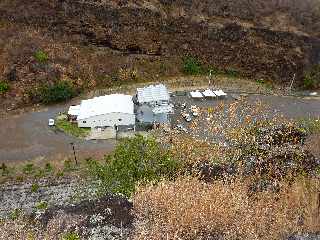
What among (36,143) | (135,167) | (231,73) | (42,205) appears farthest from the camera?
(231,73)

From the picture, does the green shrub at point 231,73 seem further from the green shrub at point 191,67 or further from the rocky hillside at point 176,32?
the green shrub at point 191,67

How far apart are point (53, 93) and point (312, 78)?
65.2ft

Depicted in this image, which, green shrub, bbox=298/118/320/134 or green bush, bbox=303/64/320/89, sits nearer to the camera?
green shrub, bbox=298/118/320/134

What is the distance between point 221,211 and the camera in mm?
21328

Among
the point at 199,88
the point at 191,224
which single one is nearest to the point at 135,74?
the point at 199,88

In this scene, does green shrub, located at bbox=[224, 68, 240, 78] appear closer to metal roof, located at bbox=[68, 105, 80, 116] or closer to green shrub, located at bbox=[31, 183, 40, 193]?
metal roof, located at bbox=[68, 105, 80, 116]

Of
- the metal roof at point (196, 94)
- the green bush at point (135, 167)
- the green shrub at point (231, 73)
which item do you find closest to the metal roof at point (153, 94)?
the metal roof at point (196, 94)

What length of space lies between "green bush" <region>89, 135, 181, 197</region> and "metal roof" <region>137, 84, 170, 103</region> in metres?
A: 8.86

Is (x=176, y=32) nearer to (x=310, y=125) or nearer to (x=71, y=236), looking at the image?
(x=310, y=125)

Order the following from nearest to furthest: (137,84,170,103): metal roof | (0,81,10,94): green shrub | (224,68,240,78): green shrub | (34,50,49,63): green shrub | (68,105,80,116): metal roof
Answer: (137,84,170,103): metal roof
(68,105,80,116): metal roof
(0,81,10,94): green shrub
(34,50,49,63): green shrub
(224,68,240,78): green shrub

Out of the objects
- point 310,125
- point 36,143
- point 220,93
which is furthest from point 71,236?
point 220,93

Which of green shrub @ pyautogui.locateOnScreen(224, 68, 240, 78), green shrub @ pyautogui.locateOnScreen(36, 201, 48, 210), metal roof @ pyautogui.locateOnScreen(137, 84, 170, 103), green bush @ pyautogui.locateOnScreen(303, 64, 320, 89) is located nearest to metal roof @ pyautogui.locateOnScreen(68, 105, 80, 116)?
metal roof @ pyautogui.locateOnScreen(137, 84, 170, 103)

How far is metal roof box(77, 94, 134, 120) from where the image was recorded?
3328cm

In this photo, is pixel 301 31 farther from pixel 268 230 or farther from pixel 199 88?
pixel 268 230
